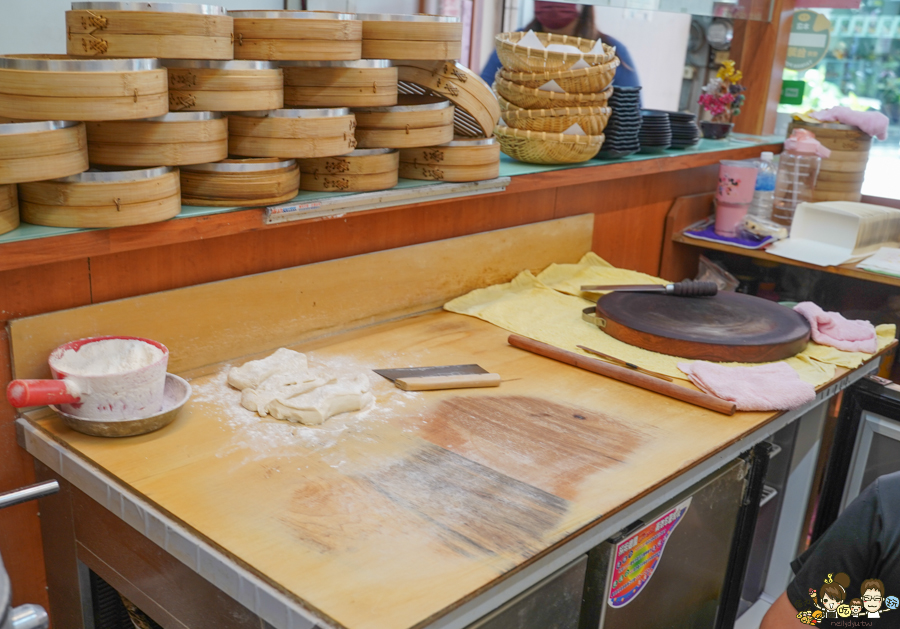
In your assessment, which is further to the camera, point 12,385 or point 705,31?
point 705,31

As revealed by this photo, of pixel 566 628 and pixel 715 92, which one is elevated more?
pixel 715 92

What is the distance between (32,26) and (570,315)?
143cm

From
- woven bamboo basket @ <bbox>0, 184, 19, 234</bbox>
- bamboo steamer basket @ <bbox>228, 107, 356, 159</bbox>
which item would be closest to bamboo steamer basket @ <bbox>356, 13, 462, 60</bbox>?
bamboo steamer basket @ <bbox>228, 107, 356, 159</bbox>

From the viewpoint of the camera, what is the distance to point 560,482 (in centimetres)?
128

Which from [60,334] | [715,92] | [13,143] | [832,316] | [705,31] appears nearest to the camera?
[13,143]

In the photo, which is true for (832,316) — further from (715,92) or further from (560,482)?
(715,92)

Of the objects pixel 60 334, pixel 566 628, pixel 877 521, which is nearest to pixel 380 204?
pixel 60 334

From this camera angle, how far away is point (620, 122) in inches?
98.7

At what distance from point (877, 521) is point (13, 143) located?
145cm

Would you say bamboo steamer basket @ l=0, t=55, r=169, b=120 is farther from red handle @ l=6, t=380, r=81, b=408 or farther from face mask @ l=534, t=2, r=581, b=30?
face mask @ l=534, t=2, r=581, b=30

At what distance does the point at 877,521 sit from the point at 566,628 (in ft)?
1.72

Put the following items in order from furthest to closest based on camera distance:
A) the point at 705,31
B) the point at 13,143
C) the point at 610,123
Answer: the point at 705,31 < the point at 610,123 < the point at 13,143

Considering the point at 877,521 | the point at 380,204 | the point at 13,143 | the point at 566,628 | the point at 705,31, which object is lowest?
the point at 566,628

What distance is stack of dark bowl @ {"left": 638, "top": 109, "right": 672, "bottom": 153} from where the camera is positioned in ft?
8.89
